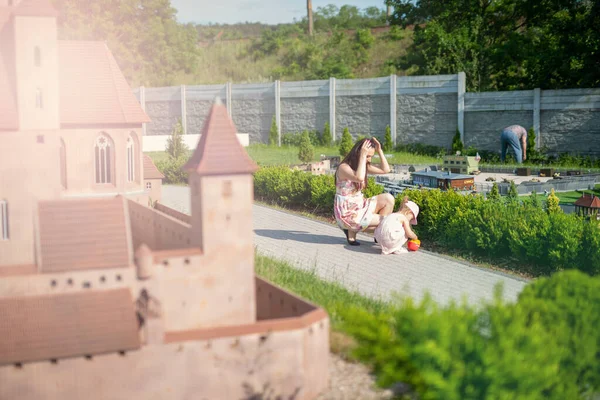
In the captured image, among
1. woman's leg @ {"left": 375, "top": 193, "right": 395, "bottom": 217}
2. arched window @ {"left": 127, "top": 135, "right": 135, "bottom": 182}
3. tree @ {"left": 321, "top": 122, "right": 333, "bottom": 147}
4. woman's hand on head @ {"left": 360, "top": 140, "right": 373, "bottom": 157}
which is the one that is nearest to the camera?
woman's hand on head @ {"left": 360, "top": 140, "right": 373, "bottom": 157}

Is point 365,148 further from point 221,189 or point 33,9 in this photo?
point 221,189

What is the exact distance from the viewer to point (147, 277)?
31.0 feet

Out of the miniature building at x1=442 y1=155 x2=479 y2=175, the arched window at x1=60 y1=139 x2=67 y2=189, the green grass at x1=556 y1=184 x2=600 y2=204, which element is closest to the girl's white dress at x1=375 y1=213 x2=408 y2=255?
the arched window at x1=60 y1=139 x2=67 y2=189

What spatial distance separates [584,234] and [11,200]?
34.8 ft

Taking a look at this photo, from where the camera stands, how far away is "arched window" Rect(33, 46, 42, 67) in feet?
42.8

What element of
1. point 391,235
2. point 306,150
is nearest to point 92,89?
point 391,235

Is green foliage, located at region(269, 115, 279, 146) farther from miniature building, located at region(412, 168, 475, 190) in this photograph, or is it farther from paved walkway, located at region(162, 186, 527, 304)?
paved walkway, located at region(162, 186, 527, 304)

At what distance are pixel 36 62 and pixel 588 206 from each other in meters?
12.1

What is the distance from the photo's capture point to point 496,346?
26.3ft

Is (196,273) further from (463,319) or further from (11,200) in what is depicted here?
(11,200)

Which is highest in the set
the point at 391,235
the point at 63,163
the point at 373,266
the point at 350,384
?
the point at 63,163

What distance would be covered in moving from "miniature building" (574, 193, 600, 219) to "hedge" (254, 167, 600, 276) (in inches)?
32.9

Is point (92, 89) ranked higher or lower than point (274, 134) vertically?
higher

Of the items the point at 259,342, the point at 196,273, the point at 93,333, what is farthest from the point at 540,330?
the point at 93,333
